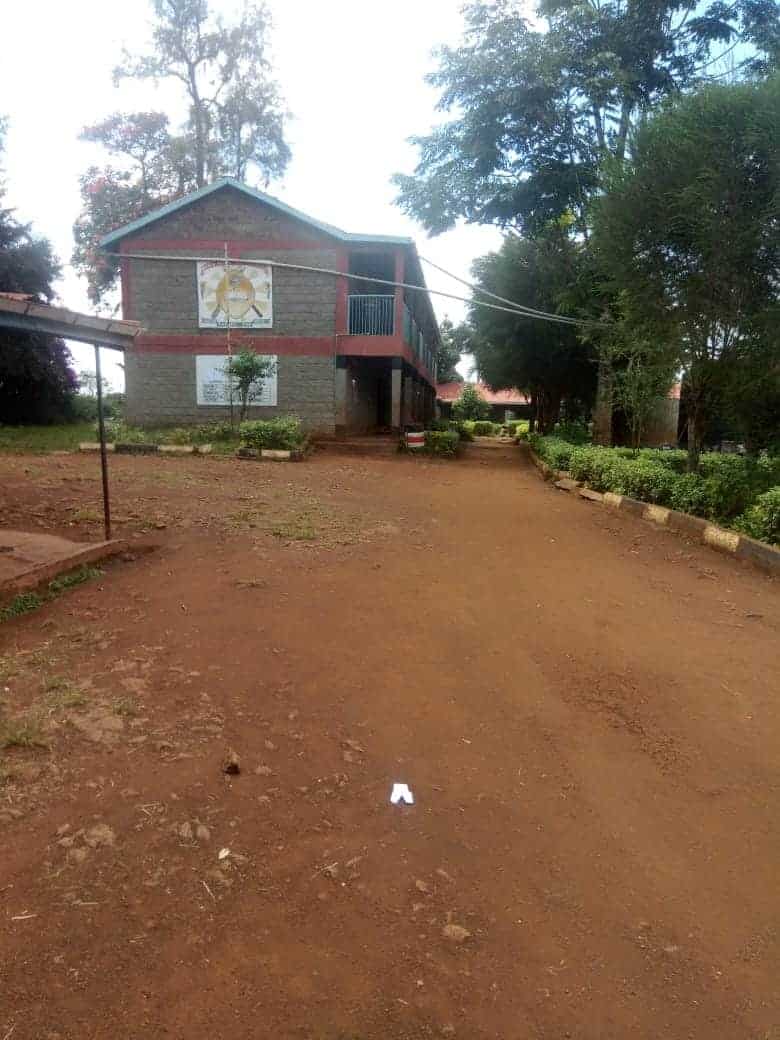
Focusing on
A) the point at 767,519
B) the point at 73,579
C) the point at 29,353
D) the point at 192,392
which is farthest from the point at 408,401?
the point at 73,579

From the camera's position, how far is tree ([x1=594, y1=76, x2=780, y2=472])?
7.96 m

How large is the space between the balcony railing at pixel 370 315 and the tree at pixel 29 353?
38.1 ft

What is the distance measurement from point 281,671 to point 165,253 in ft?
56.8

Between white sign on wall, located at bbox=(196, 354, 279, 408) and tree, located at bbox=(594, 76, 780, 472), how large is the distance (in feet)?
35.0

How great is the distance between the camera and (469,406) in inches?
1870

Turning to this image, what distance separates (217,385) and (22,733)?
54.0 ft

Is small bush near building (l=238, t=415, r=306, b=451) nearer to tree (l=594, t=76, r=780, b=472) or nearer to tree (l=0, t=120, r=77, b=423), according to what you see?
tree (l=594, t=76, r=780, b=472)

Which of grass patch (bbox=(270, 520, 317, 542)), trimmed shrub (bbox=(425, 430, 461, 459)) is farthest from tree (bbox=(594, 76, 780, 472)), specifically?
trimmed shrub (bbox=(425, 430, 461, 459))

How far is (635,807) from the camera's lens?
9.91 feet

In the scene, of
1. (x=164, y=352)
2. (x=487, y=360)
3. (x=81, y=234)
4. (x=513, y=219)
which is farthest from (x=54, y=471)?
(x=81, y=234)

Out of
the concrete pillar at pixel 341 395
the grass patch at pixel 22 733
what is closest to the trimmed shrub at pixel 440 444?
the concrete pillar at pixel 341 395

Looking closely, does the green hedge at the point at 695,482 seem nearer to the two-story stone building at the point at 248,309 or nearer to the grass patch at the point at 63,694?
the grass patch at the point at 63,694

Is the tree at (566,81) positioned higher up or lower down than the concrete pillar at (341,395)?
higher up

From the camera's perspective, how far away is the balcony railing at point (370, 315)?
61.1ft
